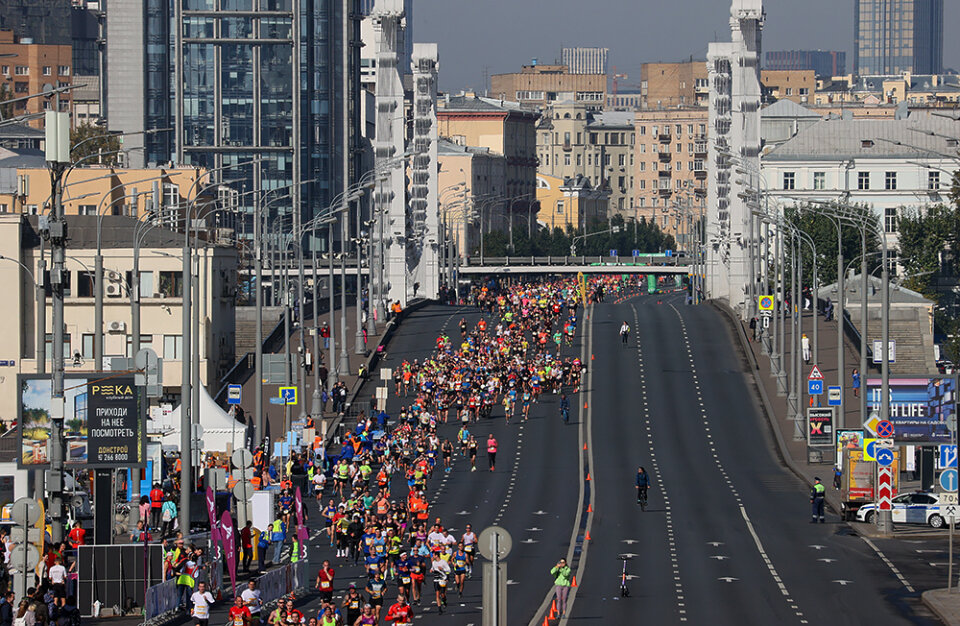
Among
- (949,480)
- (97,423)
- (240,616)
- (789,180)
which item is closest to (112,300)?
(97,423)

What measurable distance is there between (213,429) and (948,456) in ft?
82.2

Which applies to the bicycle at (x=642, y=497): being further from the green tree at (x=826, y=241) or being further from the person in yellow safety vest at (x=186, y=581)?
the green tree at (x=826, y=241)

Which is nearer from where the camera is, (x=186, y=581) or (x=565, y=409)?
(x=186, y=581)

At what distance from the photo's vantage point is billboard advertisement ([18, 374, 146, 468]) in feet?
Answer: 134

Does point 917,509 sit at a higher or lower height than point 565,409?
lower

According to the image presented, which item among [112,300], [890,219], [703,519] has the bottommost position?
[703,519]

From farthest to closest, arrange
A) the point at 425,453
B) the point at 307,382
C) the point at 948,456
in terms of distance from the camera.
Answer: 1. the point at 307,382
2. the point at 425,453
3. the point at 948,456

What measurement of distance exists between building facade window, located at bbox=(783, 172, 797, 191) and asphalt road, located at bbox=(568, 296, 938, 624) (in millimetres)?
57953

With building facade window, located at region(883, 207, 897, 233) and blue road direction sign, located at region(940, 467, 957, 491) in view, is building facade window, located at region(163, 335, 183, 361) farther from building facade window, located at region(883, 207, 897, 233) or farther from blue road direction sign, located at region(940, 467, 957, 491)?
building facade window, located at region(883, 207, 897, 233)

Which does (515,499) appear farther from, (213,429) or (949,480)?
(949,480)

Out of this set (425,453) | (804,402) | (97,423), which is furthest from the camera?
(804,402)

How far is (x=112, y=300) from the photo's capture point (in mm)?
92500

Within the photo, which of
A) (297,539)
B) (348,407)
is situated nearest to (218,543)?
(297,539)

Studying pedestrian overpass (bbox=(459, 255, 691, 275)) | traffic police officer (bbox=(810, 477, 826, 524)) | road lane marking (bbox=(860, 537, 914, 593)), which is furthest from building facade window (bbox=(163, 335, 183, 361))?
pedestrian overpass (bbox=(459, 255, 691, 275))
